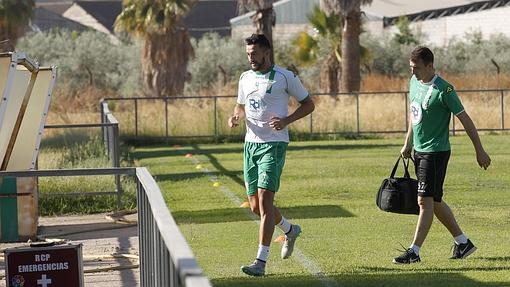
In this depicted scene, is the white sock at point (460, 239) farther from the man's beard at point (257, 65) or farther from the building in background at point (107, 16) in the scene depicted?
the building in background at point (107, 16)

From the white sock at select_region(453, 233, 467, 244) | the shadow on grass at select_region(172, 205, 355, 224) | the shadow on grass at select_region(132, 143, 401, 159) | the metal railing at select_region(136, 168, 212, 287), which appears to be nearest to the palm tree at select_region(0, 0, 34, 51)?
the shadow on grass at select_region(132, 143, 401, 159)

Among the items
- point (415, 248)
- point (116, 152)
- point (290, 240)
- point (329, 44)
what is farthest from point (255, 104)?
point (329, 44)

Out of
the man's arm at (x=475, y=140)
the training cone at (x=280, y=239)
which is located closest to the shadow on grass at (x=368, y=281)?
the man's arm at (x=475, y=140)

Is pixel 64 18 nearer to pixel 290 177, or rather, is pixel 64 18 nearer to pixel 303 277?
pixel 290 177

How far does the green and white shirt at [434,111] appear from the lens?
36.8 ft

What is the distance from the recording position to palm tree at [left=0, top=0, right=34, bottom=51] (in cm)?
4181

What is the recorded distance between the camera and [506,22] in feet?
224

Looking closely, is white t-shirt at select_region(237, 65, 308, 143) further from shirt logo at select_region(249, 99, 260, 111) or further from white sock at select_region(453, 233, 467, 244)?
white sock at select_region(453, 233, 467, 244)

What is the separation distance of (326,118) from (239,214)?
18.6 metres

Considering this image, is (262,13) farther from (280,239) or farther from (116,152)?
(280,239)

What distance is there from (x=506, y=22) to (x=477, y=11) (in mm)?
3006

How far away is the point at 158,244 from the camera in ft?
22.7

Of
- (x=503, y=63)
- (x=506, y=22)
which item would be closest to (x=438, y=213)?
(x=503, y=63)

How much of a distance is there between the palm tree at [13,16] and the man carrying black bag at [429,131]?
104 feet
